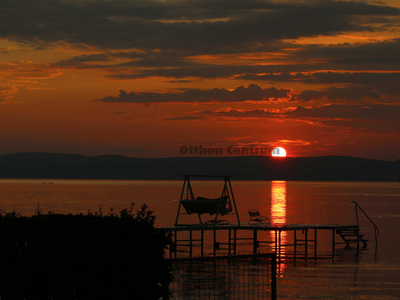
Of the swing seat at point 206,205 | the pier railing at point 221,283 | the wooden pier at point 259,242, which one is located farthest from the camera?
the wooden pier at point 259,242

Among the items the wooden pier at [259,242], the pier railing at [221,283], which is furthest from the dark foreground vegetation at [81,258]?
the wooden pier at [259,242]

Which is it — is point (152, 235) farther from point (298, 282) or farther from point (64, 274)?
point (298, 282)

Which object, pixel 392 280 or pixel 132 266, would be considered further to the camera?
pixel 392 280

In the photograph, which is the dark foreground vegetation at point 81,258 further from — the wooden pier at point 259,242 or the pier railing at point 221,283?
the wooden pier at point 259,242

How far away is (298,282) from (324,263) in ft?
33.5

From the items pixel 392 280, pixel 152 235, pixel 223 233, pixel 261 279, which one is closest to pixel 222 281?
pixel 261 279

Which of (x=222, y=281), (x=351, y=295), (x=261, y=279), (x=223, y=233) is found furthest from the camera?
(x=223, y=233)

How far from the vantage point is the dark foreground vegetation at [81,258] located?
7.57 meters

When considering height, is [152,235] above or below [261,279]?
above

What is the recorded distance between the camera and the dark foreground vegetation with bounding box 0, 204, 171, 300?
757 centimetres

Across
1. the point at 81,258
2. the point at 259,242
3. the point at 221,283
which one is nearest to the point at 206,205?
the point at 221,283

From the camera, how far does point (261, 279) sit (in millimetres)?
21750

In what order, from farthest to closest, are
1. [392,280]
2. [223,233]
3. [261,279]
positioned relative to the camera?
[223,233]
[392,280]
[261,279]

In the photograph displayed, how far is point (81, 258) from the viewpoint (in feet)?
25.9
